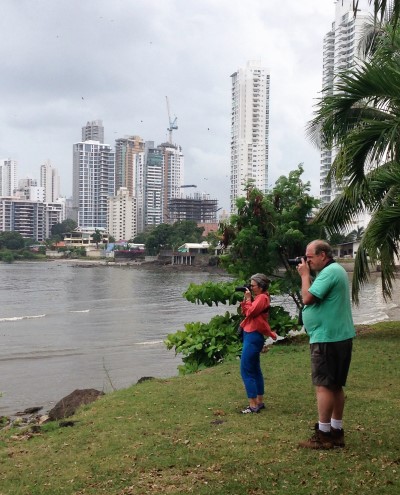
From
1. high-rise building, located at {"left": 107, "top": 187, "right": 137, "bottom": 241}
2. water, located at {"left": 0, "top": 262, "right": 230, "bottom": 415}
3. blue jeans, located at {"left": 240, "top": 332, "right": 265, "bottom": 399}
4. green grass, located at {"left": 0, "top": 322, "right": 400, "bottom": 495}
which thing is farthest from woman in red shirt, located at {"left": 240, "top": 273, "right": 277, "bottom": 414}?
high-rise building, located at {"left": 107, "top": 187, "right": 137, "bottom": 241}

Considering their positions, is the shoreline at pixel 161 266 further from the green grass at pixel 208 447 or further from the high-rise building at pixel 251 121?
the green grass at pixel 208 447

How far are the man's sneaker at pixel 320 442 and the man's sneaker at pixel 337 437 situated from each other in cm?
3

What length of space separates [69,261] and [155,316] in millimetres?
105705

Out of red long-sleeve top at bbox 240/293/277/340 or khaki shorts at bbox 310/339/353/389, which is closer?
khaki shorts at bbox 310/339/353/389

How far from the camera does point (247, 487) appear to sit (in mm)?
4215

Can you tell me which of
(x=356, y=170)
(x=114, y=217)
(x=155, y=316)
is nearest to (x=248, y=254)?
(x=356, y=170)

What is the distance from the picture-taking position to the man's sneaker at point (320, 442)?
4879 millimetres

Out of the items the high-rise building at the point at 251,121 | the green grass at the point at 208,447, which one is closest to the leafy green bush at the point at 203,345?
the green grass at the point at 208,447

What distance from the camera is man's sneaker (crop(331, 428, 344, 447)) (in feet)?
A: 16.1

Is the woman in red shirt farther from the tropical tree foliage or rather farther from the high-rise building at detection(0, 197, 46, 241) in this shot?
the high-rise building at detection(0, 197, 46, 241)

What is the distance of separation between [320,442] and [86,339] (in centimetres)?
1997

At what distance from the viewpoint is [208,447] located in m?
5.18

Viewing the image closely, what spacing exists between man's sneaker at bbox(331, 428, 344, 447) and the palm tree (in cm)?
415

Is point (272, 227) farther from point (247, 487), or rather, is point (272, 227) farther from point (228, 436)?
point (247, 487)
